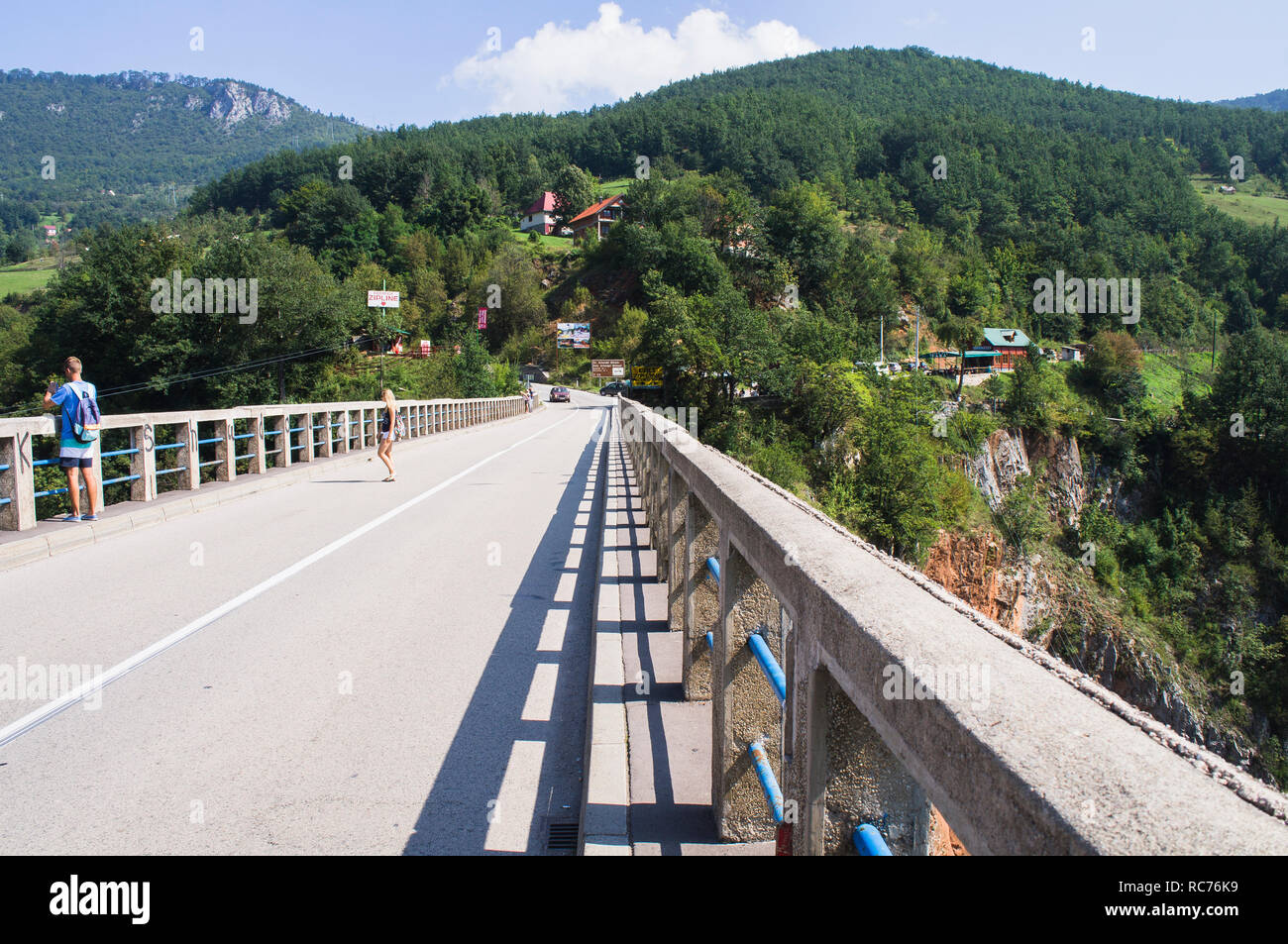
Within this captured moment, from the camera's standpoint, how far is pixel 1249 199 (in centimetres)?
17162

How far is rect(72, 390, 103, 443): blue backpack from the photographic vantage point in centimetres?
1077

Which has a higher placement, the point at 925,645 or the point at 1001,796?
the point at 925,645

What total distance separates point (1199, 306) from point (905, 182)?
190 ft

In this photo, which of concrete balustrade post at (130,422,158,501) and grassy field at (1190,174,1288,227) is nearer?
concrete balustrade post at (130,422,158,501)

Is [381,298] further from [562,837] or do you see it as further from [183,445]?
[562,837]

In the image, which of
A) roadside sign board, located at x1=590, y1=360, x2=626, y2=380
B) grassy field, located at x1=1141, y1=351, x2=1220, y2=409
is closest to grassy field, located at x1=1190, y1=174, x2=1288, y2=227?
grassy field, located at x1=1141, y1=351, x2=1220, y2=409

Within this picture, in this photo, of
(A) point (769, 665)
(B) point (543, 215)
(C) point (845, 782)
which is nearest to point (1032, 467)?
(A) point (769, 665)

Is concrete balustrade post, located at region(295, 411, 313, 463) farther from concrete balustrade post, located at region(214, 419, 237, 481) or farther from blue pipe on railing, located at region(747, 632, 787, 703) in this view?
blue pipe on railing, located at region(747, 632, 787, 703)

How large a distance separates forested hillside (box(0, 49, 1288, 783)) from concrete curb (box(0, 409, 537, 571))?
98.3ft

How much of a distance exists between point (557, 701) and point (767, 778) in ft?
10.1

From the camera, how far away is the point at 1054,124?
610 ft
